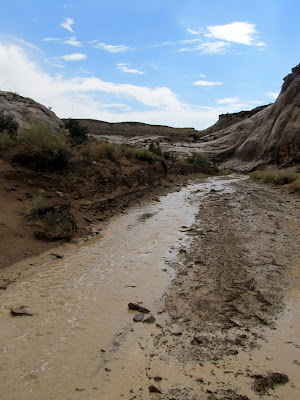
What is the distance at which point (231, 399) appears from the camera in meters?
2.16

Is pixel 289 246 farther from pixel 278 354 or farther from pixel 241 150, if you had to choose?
pixel 241 150

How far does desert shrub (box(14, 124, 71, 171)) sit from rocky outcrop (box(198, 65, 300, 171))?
62.1 feet

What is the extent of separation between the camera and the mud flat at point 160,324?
239cm

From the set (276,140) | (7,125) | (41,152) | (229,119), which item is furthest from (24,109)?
(229,119)

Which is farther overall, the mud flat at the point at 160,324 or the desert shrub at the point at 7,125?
the desert shrub at the point at 7,125

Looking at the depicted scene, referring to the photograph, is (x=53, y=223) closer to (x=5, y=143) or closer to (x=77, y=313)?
(x=77, y=313)

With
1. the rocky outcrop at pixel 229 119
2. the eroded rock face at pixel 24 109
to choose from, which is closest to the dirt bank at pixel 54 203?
the eroded rock face at pixel 24 109

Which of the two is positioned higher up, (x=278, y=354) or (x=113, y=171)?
(x=113, y=171)

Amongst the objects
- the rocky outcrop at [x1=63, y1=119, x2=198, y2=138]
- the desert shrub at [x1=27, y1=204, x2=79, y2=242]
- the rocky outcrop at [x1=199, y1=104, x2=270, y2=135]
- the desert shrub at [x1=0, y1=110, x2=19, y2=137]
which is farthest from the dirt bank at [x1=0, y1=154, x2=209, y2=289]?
the rocky outcrop at [x1=63, y1=119, x2=198, y2=138]

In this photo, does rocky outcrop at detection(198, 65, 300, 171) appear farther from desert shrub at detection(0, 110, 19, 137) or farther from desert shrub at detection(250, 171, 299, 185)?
desert shrub at detection(0, 110, 19, 137)

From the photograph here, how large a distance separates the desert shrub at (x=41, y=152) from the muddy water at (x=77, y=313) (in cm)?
327

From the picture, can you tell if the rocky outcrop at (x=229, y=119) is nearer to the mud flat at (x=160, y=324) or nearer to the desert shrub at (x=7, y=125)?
the desert shrub at (x=7, y=125)

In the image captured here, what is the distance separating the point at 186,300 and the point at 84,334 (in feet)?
4.30

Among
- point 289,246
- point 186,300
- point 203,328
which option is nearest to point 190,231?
point 289,246
